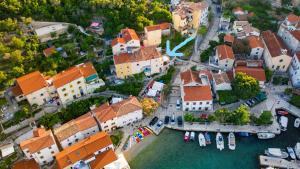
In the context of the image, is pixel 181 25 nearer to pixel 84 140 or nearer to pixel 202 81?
pixel 202 81

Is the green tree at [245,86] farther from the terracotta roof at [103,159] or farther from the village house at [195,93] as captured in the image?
the terracotta roof at [103,159]

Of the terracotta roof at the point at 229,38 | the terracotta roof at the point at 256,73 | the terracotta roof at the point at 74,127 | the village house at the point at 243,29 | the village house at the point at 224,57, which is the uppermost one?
the village house at the point at 243,29

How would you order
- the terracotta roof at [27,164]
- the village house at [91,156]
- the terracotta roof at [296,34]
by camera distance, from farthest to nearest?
1. the terracotta roof at [296,34]
2. the terracotta roof at [27,164]
3. the village house at [91,156]

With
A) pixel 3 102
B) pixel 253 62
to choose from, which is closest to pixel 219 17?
pixel 253 62

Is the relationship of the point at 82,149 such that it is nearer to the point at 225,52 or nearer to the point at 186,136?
the point at 186,136

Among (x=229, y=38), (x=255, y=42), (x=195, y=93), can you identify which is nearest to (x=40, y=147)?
(x=195, y=93)

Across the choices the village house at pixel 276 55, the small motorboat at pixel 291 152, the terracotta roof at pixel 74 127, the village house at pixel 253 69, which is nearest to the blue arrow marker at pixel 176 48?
the village house at pixel 253 69
